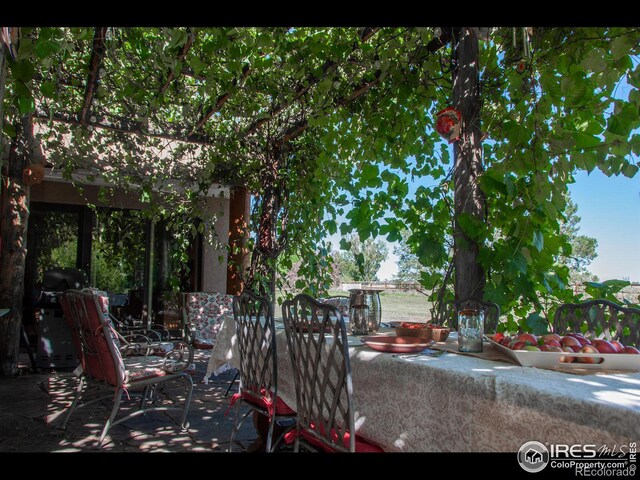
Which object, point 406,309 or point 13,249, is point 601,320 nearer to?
point 13,249

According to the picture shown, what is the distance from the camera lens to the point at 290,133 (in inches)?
210

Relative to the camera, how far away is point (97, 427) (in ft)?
11.1

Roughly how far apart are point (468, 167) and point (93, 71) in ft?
10.1

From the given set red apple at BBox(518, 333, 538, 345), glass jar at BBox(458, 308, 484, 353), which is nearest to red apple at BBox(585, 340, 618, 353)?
red apple at BBox(518, 333, 538, 345)

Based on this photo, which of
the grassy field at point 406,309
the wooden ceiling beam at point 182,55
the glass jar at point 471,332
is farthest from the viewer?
the grassy field at point 406,309

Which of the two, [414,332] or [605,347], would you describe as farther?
[414,332]

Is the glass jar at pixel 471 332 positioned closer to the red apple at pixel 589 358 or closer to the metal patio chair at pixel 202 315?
the red apple at pixel 589 358

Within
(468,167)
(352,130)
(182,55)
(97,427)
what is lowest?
(97,427)

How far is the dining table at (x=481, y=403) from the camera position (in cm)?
Answer: 108

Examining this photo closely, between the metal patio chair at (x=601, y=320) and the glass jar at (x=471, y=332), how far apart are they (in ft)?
2.33
